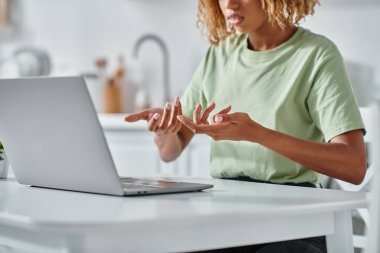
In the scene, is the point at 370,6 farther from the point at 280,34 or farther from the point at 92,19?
the point at 92,19

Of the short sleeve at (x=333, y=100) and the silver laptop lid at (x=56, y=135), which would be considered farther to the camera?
the short sleeve at (x=333, y=100)

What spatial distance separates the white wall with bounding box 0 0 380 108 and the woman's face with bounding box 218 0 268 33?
116cm

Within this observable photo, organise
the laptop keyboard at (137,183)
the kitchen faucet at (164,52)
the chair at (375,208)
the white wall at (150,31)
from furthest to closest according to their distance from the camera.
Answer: the kitchen faucet at (164,52)
the white wall at (150,31)
the laptop keyboard at (137,183)
the chair at (375,208)

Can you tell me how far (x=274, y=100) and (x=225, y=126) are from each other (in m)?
0.46

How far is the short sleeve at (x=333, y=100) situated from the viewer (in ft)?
6.03

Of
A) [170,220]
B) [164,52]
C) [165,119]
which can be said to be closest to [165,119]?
[165,119]

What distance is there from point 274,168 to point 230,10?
45 centimetres

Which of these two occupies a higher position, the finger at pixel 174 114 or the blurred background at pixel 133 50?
the finger at pixel 174 114

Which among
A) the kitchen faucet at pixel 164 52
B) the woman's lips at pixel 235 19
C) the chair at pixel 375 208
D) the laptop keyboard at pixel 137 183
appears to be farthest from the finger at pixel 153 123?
the kitchen faucet at pixel 164 52

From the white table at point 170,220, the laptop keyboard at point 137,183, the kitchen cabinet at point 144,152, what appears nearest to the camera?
the white table at point 170,220

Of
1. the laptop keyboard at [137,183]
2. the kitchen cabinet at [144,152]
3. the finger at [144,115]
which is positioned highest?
the finger at [144,115]

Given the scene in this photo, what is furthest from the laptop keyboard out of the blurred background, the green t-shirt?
the blurred background

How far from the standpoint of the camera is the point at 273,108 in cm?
197

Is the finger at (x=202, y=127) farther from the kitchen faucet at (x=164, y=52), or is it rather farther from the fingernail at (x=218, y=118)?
the kitchen faucet at (x=164, y=52)
